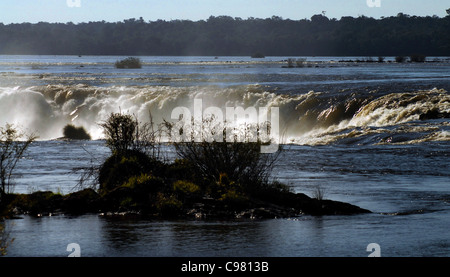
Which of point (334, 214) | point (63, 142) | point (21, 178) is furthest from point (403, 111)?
point (334, 214)

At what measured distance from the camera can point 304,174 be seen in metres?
23.5

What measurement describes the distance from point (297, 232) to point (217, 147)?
3354mm

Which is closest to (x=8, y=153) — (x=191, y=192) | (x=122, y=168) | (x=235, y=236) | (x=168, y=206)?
(x=122, y=168)

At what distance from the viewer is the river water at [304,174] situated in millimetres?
12867

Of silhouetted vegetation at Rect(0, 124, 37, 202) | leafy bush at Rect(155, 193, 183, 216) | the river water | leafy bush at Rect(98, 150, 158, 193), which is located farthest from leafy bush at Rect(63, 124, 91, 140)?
leafy bush at Rect(155, 193, 183, 216)

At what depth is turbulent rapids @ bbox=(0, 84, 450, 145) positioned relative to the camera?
1310 inches

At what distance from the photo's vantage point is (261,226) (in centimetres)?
1451

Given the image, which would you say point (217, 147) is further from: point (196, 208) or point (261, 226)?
point (261, 226)

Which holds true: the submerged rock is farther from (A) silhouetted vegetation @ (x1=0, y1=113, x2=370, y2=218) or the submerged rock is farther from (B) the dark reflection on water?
(B) the dark reflection on water

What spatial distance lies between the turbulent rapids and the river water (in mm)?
87

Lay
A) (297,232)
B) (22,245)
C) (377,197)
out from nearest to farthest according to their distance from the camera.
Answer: (22,245) < (297,232) < (377,197)

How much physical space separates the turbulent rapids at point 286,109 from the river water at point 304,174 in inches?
3.4

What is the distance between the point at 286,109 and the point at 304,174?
20365mm

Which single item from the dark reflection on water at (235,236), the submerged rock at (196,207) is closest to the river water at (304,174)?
the dark reflection on water at (235,236)
